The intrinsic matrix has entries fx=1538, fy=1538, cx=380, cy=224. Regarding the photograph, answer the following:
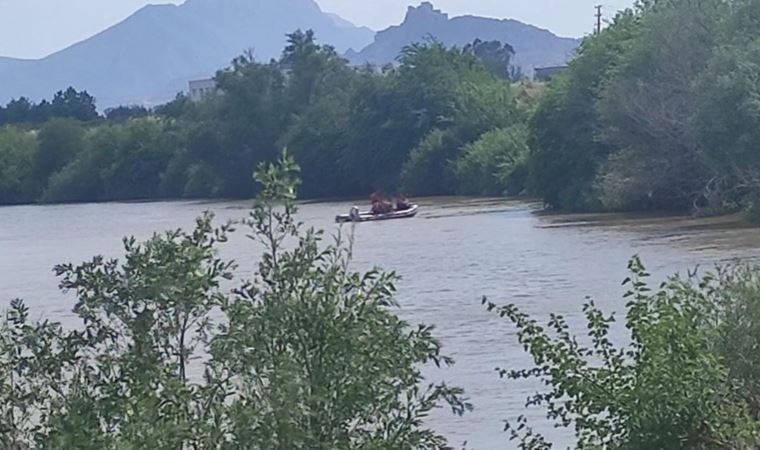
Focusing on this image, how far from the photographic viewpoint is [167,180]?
7525 centimetres

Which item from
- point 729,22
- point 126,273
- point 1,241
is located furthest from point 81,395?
point 1,241

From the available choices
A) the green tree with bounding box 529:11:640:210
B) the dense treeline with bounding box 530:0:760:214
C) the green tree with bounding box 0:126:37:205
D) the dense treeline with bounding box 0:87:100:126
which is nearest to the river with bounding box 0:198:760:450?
the dense treeline with bounding box 530:0:760:214

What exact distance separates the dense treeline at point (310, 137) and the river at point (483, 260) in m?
9.48

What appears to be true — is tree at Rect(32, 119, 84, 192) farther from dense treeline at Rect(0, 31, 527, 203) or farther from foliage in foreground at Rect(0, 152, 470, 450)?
foliage in foreground at Rect(0, 152, 470, 450)

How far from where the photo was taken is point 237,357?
5.89m

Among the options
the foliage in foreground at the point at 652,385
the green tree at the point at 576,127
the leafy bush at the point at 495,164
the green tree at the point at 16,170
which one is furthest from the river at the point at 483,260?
the green tree at the point at 16,170

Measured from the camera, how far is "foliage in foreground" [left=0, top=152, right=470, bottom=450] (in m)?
5.68

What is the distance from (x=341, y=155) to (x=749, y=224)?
34352 millimetres

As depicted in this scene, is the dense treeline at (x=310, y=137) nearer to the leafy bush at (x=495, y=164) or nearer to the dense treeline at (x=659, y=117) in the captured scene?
the leafy bush at (x=495, y=164)

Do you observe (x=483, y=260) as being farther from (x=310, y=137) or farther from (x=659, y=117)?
(x=310, y=137)

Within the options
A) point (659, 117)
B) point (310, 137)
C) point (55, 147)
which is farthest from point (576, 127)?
point (55, 147)

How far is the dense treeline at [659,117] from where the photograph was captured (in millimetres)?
36375

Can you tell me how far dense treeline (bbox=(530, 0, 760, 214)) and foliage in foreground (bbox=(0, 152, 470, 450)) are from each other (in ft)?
99.4

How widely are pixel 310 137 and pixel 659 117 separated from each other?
30896mm
